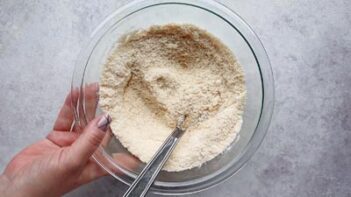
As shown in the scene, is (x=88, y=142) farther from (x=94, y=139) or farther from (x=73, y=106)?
(x=73, y=106)

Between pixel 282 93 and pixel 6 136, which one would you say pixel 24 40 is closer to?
pixel 6 136

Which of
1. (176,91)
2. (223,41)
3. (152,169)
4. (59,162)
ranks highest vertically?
(223,41)

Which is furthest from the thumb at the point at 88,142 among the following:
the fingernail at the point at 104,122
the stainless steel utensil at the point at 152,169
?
the stainless steel utensil at the point at 152,169

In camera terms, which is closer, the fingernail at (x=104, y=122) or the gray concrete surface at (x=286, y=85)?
the fingernail at (x=104, y=122)

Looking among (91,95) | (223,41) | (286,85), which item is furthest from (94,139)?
(286,85)

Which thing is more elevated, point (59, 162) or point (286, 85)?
point (286, 85)

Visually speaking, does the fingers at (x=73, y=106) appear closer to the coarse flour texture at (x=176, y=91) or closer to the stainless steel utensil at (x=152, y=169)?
the coarse flour texture at (x=176, y=91)

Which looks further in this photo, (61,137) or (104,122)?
(61,137)

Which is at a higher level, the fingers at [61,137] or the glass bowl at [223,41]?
the glass bowl at [223,41]
